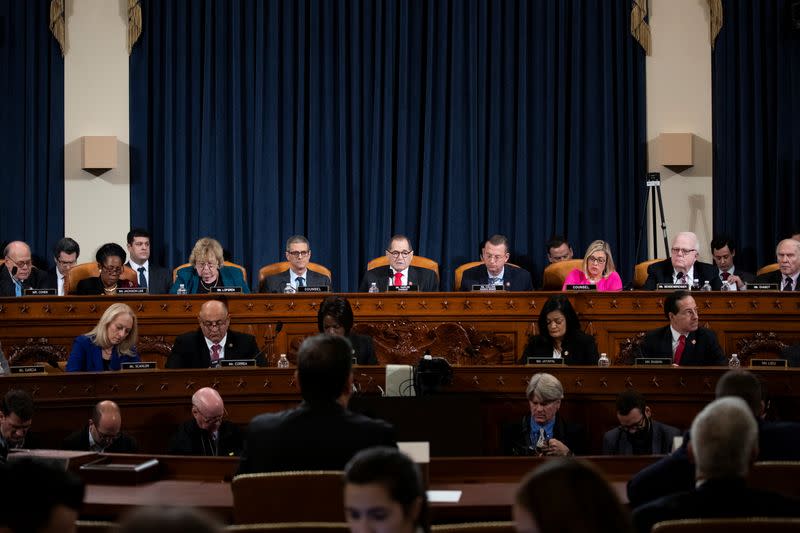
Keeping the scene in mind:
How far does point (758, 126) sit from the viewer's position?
1032 centimetres

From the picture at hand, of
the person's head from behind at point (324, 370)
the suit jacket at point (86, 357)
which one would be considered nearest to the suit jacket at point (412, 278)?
the suit jacket at point (86, 357)

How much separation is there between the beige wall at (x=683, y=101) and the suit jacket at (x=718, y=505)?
7887 millimetres

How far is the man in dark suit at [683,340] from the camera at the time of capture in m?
6.74

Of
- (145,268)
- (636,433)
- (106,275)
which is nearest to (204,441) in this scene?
(636,433)

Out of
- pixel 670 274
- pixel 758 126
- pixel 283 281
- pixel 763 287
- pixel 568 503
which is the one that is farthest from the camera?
pixel 758 126

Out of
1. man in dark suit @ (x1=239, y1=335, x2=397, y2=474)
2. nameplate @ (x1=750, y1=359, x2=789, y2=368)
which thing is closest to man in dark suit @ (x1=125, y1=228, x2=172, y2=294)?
nameplate @ (x1=750, y1=359, x2=789, y2=368)

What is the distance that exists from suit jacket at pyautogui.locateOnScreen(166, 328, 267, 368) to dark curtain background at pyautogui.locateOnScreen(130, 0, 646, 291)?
354 cm

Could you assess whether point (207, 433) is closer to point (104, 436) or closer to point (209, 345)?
point (104, 436)

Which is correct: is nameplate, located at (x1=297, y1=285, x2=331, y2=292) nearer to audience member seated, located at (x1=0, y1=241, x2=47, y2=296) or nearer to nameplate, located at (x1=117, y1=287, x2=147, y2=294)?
nameplate, located at (x1=117, y1=287, x2=147, y2=294)

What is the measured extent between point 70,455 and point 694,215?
7.56 metres

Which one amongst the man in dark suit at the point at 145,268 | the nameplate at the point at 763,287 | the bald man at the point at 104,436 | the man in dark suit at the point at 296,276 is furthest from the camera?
the man in dark suit at the point at 145,268

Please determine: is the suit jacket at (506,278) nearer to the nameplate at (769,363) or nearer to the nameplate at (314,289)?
the nameplate at (314,289)

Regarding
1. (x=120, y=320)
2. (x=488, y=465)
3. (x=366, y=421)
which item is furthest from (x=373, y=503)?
(x=120, y=320)

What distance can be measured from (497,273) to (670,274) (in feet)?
4.31
